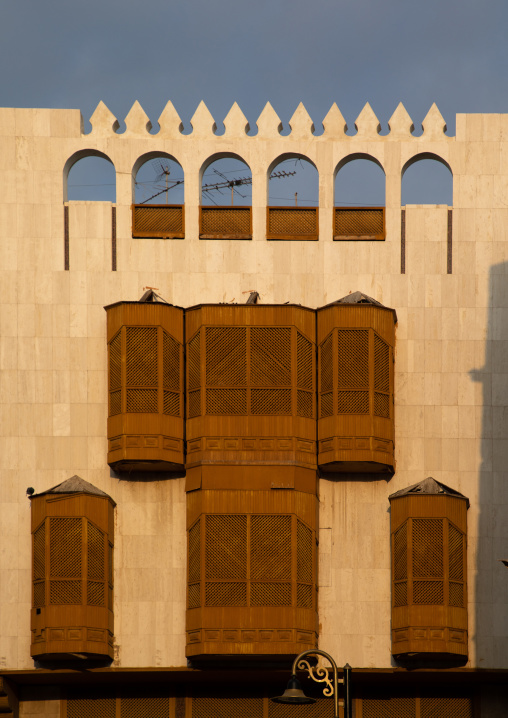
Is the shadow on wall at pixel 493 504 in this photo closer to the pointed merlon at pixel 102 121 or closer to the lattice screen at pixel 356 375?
the lattice screen at pixel 356 375

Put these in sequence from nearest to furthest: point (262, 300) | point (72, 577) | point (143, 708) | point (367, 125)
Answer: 1. point (72, 577)
2. point (143, 708)
3. point (262, 300)
4. point (367, 125)

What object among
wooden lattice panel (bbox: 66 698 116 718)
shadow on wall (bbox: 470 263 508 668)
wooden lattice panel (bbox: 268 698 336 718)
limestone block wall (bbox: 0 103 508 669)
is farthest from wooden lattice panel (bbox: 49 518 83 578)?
shadow on wall (bbox: 470 263 508 668)

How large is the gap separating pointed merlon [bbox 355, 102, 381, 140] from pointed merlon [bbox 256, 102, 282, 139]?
2.42m

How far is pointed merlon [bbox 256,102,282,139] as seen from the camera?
1590 inches

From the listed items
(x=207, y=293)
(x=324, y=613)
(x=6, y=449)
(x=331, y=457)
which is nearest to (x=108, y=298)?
(x=207, y=293)

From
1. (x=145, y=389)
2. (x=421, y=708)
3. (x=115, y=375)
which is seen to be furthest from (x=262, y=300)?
(x=421, y=708)

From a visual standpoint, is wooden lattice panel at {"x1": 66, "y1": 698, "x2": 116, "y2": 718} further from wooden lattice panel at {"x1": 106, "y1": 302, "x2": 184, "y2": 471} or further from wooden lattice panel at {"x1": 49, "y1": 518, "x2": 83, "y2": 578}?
wooden lattice panel at {"x1": 106, "y1": 302, "x2": 184, "y2": 471}

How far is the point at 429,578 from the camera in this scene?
121ft

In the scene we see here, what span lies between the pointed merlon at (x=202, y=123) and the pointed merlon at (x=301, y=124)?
2.44m

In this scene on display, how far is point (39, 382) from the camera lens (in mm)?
38906

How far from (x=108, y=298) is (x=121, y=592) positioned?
860 centimetres

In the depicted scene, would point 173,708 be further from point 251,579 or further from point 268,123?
point 268,123

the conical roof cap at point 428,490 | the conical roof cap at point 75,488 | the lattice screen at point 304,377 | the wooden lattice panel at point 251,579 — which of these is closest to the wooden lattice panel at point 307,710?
the wooden lattice panel at point 251,579

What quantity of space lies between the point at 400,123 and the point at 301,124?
3.02m
